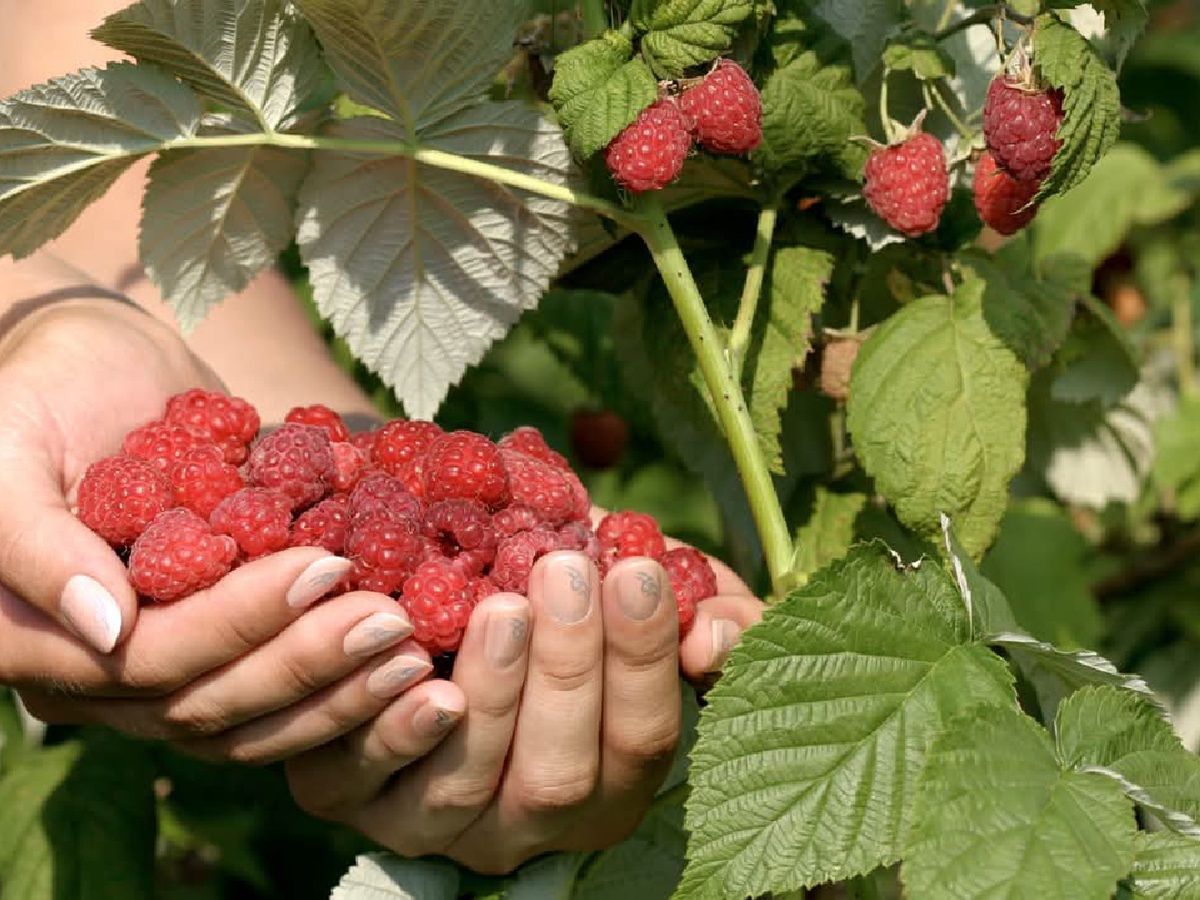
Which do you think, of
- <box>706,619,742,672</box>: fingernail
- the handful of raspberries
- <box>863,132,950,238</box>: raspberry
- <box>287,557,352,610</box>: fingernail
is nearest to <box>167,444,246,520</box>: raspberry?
the handful of raspberries

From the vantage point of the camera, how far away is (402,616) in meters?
0.95

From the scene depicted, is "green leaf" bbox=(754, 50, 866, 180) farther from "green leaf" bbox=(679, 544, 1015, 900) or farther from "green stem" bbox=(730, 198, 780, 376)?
"green leaf" bbox=(679, 544, 1015, 900)

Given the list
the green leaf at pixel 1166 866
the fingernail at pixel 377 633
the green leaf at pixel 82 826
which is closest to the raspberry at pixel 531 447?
the fingernail at pixel 377 633

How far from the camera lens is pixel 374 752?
3.40 feet

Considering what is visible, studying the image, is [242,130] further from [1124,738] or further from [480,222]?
[1124,738]

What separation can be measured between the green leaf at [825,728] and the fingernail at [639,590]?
85mm

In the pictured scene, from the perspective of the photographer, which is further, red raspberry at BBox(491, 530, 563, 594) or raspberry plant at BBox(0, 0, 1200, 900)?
red raspberry at BBox(491, 530, 563, 594)

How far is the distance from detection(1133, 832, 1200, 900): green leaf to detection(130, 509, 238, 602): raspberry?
0.57m

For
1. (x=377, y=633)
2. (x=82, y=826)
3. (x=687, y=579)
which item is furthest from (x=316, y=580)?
(x=82, y=826)

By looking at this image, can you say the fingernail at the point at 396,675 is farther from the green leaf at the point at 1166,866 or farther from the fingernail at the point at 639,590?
the green leaf at the point at 1166,866

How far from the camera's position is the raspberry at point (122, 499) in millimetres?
1040

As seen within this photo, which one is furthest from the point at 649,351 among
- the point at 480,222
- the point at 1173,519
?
the point at 1173,519

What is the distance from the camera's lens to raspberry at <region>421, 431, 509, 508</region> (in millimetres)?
1032

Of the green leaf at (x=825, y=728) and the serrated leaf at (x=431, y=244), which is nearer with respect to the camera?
the green leaf at (x=825, y=728)
